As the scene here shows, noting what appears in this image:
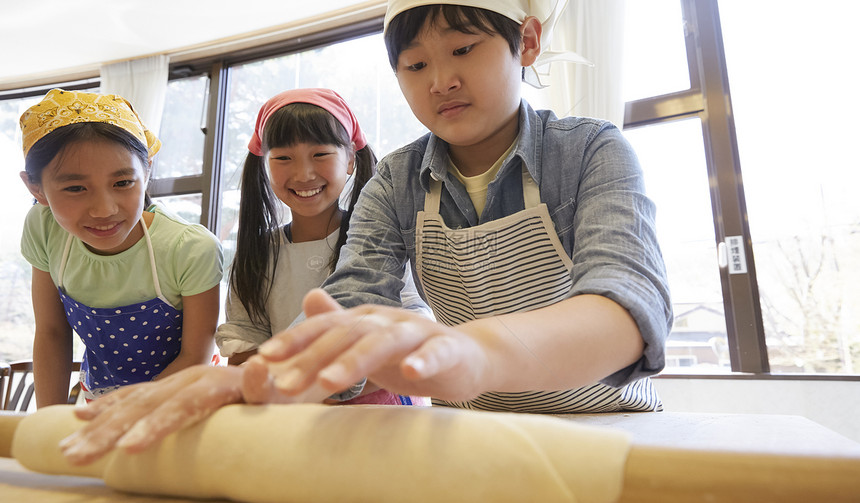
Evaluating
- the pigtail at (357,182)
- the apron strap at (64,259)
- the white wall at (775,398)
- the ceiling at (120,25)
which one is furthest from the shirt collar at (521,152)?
the ceiling at (120,25)

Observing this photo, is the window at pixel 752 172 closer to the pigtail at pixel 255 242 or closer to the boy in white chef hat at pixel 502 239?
the pigtail at pixel 255 242

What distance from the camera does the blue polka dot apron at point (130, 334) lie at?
1.06 m

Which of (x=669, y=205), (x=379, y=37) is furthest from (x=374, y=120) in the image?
(x=669, y=205)

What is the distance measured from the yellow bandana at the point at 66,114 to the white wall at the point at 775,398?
1.98 m

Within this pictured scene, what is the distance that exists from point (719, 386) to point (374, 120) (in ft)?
6.65

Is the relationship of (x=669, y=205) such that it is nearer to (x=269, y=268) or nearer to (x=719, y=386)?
(x=719, y=386)

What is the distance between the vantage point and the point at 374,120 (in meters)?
2.90

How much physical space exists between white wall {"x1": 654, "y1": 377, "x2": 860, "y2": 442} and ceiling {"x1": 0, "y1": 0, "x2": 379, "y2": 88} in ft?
7.90

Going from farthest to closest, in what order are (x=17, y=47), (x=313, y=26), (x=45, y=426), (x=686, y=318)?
(x=17, y=47)
(x=313, y=26)
(x=686, y=318)
(x=45, y=426)

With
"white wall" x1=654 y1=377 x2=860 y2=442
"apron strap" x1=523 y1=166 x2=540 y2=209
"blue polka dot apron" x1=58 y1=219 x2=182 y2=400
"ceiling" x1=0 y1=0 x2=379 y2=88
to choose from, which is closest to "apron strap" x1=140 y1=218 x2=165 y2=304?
"blue polka dot apron" x1=58 y1=219 x2=182 y2=400

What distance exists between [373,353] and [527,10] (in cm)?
60

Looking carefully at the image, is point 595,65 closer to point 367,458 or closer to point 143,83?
point 367,458

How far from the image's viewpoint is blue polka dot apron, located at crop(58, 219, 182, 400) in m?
1.06

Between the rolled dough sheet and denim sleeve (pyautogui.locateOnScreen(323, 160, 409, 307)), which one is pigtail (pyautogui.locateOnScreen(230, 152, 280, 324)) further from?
the rolled dough sheet
